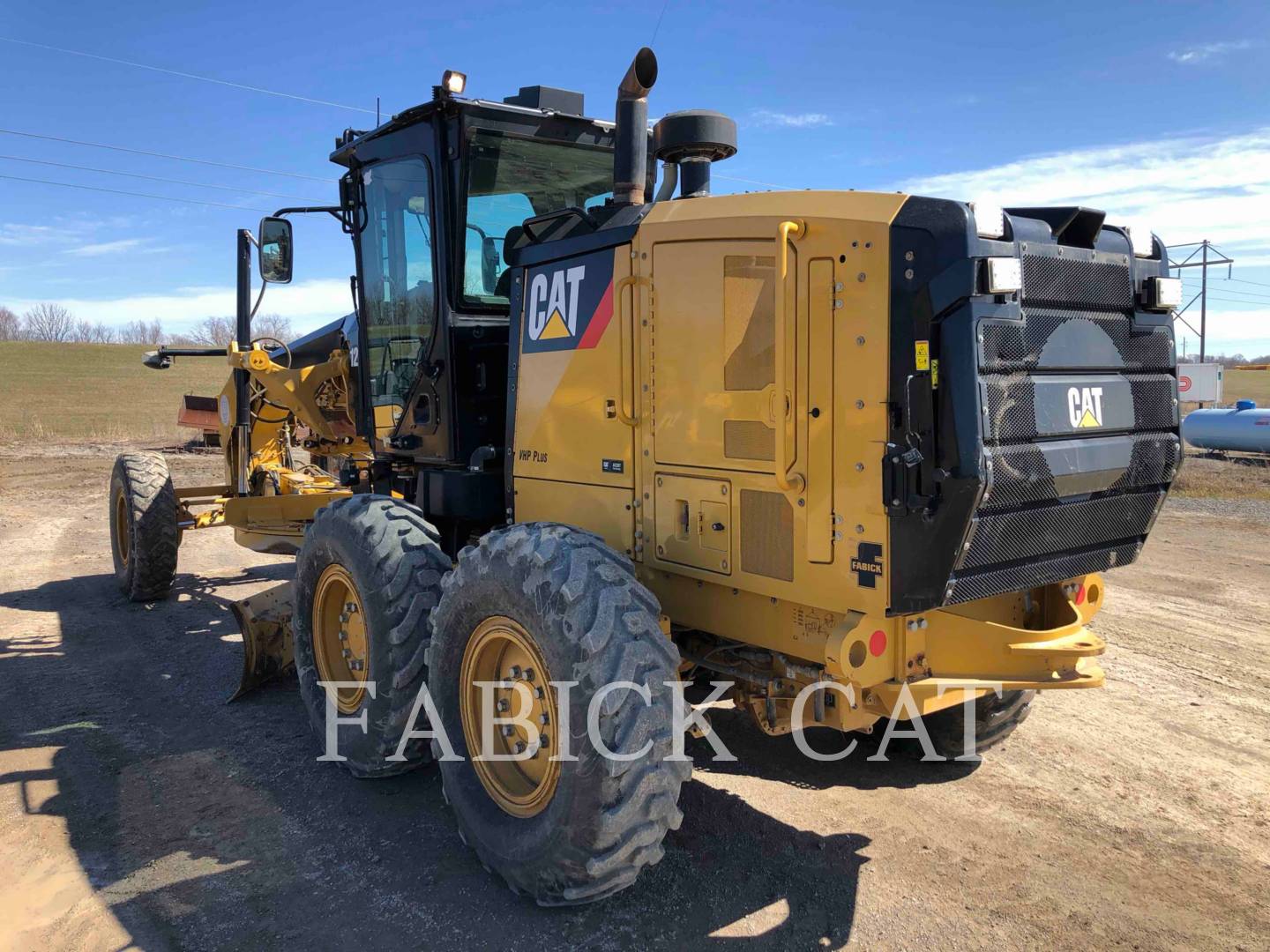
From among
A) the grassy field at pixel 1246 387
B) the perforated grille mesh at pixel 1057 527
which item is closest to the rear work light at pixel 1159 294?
the perforated grille mesh at pixel 1057 527

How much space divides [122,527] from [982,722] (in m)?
7.67

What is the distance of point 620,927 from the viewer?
3.32 meters

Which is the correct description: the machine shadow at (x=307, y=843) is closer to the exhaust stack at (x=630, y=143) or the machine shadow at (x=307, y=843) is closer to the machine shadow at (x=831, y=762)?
the machine shadow at (x=831, y=762)

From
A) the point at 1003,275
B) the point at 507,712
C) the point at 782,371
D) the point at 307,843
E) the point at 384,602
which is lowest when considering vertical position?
the point at 307,843

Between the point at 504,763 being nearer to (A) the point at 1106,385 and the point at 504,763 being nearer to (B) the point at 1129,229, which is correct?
(A) the point at 1106,385

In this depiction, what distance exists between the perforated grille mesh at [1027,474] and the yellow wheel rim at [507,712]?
5.42ft

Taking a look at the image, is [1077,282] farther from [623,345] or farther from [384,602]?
[384,602]

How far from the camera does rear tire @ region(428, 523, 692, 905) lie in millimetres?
3057

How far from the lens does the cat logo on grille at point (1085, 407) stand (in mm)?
3213

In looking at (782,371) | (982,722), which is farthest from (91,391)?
(782,371)

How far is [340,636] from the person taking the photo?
15.9ft

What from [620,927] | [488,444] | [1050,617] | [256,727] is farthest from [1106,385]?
[256,727]

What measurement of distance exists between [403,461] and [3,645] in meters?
3.82

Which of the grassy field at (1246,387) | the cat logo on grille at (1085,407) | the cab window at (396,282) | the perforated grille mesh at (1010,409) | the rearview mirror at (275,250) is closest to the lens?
the perforated grille mesh at (1010,409)
